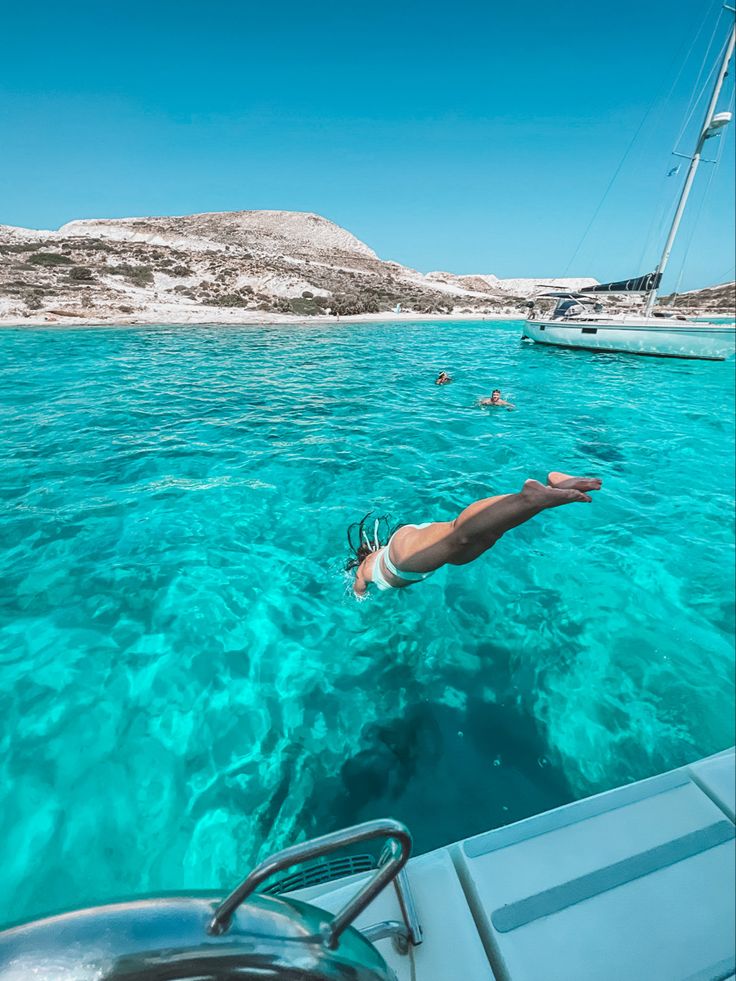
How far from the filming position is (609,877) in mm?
1650

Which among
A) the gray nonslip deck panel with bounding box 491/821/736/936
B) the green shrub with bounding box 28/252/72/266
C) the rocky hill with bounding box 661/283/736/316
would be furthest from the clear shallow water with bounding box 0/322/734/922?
the rocky hill with bounding box 661/283/736/316

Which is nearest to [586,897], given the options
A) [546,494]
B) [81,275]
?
[546,494]

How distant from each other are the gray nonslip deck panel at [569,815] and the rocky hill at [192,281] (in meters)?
32.0

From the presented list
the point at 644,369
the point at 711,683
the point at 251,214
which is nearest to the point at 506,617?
the point at 711,683

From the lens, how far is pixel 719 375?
18688mm

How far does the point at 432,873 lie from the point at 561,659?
3.04 metres

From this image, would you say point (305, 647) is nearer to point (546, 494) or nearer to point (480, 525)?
point (480, 525)

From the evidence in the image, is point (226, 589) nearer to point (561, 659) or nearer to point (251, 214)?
point (561, 659)

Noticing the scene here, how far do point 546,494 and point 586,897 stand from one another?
1.62 metres

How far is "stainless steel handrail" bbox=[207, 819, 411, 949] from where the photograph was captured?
2.70ft

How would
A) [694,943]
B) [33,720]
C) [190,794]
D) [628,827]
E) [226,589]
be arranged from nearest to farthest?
1. [694,943]
2. [628,827]
3. [190,794]
4. [33,720]
5. [226,589]

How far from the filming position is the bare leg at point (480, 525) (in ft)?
7.50

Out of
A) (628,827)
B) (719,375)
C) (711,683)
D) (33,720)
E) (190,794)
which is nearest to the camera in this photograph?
(628,827)

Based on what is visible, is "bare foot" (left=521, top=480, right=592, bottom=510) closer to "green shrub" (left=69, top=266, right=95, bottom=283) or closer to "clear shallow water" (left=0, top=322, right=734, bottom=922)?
"clear shallow water" (left=0, top=322, right=734, bottom=922)
